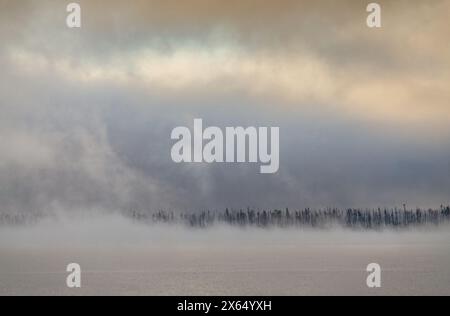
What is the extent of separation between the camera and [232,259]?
67688 millimetres

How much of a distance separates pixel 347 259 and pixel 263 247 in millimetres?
12773

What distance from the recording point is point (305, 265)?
6600cm

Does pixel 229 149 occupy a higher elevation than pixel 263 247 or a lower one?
higher

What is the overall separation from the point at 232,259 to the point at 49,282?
21.7 m
